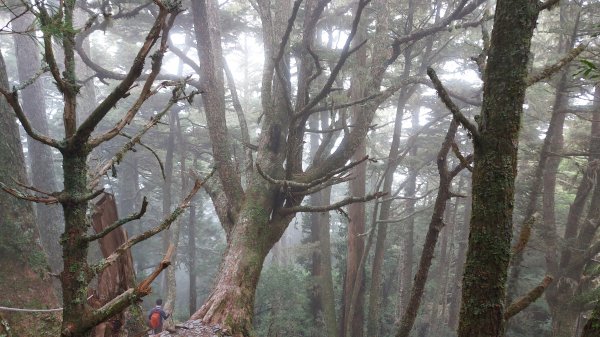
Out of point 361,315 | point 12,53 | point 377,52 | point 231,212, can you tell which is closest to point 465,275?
point 231,212

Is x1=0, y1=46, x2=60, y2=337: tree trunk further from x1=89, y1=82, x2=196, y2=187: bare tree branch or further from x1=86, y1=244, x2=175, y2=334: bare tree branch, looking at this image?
x1=86, y1=244, x2=175, y2=334: bare tree branch

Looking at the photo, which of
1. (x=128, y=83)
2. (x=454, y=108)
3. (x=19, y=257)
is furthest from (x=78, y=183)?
(x=19, y=257)

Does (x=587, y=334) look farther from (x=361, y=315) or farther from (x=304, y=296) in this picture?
(x=304, y=296)

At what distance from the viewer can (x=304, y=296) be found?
1491 cm

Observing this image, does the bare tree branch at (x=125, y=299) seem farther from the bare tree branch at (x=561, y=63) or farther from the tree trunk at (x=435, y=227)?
the tree trunk at (x=435, y=227)

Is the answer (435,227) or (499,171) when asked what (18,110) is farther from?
(435,227)

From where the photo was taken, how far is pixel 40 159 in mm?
14047

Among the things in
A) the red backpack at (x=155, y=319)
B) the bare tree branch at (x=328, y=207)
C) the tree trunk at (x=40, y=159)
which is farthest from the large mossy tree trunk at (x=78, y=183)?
the tree trunk at (x=40, y=159)

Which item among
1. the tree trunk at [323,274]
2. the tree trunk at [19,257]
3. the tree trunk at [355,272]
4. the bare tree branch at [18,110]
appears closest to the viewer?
the bare tree branch at [18,110]

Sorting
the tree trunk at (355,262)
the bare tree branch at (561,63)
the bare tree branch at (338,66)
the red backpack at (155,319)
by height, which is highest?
the bare tree branch at (338,66)

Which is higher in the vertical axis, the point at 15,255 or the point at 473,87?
the point at 473,87

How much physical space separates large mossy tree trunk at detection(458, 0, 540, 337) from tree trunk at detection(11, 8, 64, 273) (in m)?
13.0

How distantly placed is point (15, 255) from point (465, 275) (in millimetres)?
5860

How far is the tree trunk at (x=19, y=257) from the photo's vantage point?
15.3 feet
